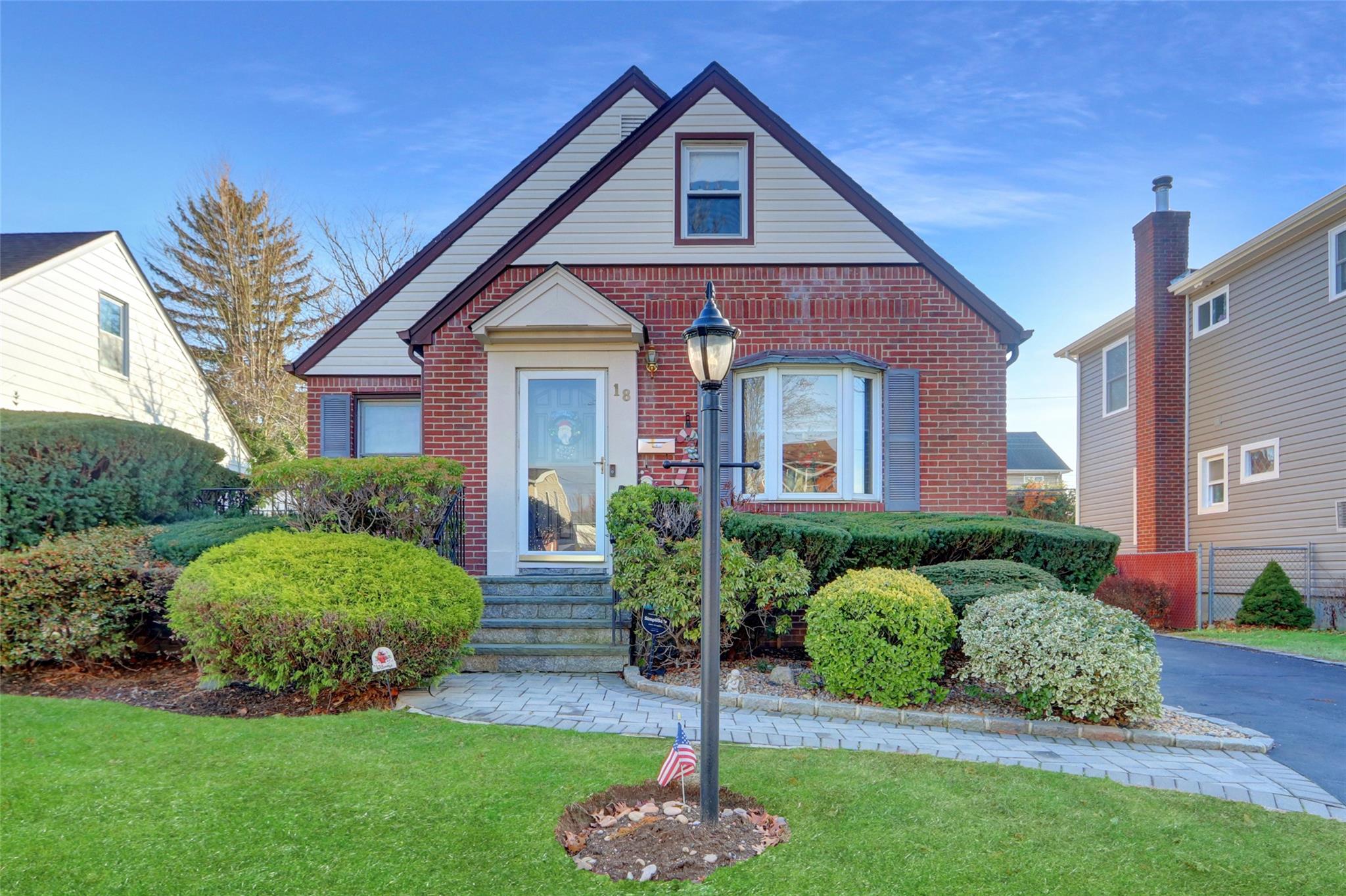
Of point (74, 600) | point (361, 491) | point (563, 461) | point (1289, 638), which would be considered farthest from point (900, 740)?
point (1289, 638)

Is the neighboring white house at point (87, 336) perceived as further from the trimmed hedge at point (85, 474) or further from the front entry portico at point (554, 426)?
the front entry portico at point (554, 426)

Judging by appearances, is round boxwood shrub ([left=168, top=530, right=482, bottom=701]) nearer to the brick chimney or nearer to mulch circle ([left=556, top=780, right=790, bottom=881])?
mulch circle ([left=556, top=780, right=790, bottom=881])

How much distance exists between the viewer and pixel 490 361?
8945 millimetres

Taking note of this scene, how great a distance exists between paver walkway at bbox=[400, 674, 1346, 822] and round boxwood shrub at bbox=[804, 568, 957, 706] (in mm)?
321

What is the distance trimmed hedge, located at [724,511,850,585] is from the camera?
7.04 m

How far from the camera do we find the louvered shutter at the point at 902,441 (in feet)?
28.9

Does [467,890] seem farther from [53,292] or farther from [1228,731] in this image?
[53,292]

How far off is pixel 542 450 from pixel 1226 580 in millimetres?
13425

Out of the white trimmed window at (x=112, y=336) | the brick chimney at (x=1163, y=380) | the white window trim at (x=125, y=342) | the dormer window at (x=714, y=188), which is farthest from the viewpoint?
the brick chimney at (x=1163, y=380)

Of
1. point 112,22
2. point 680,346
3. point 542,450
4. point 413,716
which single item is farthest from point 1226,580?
point 112,22

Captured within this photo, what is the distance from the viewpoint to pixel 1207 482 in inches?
631

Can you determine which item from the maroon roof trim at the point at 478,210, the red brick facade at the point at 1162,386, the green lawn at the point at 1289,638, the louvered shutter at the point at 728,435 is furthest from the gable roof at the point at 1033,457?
the louvered shutter at the point at 728,435

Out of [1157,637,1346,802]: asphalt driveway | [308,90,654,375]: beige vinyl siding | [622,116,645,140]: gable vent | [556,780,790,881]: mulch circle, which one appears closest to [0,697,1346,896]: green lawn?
[556,780,790,881]: mulch circle

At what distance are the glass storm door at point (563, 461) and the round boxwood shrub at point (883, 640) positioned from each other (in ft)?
11.6
